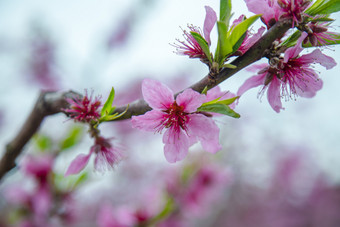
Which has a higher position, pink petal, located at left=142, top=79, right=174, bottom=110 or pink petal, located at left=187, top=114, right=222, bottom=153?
pink petal, located at left=142, top=79, right=174, bottom=110

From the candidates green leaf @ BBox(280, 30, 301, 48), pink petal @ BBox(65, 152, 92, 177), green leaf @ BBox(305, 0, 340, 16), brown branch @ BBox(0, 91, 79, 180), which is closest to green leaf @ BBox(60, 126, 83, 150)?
brown branch @ BBox(0, 91, 79, 180)

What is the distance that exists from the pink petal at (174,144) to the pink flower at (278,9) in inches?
17.3

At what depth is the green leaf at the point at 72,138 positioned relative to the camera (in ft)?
5.62

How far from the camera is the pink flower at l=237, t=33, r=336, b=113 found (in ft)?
2.92

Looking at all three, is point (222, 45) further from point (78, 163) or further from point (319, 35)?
point (78, 163)

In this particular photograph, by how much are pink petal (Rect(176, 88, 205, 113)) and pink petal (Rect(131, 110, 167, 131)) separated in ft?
0.25

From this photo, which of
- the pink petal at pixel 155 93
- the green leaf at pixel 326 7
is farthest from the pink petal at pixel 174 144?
the green leaf at pixel 326 7

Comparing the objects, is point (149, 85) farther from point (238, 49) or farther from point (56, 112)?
point (56, 112)

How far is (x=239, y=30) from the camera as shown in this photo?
2.51 ft

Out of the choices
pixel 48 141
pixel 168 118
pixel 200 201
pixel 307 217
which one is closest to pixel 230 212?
pixel 307 217

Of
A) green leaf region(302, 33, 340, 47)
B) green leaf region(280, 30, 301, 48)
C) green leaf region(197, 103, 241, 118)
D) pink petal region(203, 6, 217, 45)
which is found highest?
pink petal region(203, 6, 217, 45)

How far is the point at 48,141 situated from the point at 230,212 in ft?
17.2

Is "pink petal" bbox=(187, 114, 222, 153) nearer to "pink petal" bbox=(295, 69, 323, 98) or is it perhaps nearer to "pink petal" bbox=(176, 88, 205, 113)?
"pink petal" bbox=(176, 88, 205, 113)

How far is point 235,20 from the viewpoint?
0.86 m
